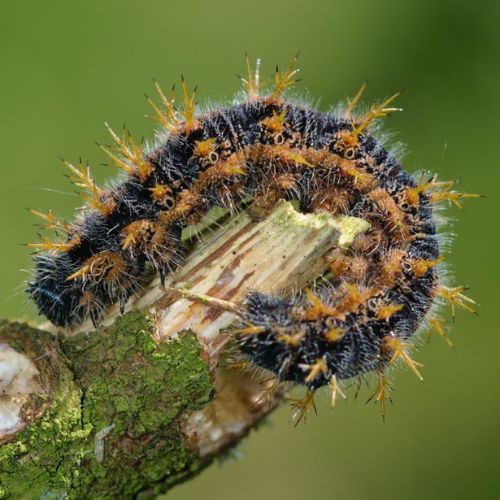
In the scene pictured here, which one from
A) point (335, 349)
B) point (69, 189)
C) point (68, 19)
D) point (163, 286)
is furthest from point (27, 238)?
point (335, 349)

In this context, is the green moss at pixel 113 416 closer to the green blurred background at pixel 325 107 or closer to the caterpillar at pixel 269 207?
the caterpillar at pixel 269 207

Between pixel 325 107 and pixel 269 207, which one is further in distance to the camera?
pixel 325 107

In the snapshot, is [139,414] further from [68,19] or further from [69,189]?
[68,19]

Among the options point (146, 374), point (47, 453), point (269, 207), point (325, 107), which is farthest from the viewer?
point (325, 107)

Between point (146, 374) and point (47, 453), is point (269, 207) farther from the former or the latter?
point (47, 453)

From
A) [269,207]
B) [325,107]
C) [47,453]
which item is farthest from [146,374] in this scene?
[325,107]

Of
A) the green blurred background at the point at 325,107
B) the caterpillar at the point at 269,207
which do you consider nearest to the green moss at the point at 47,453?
the caterpillar at the point at 269,207
